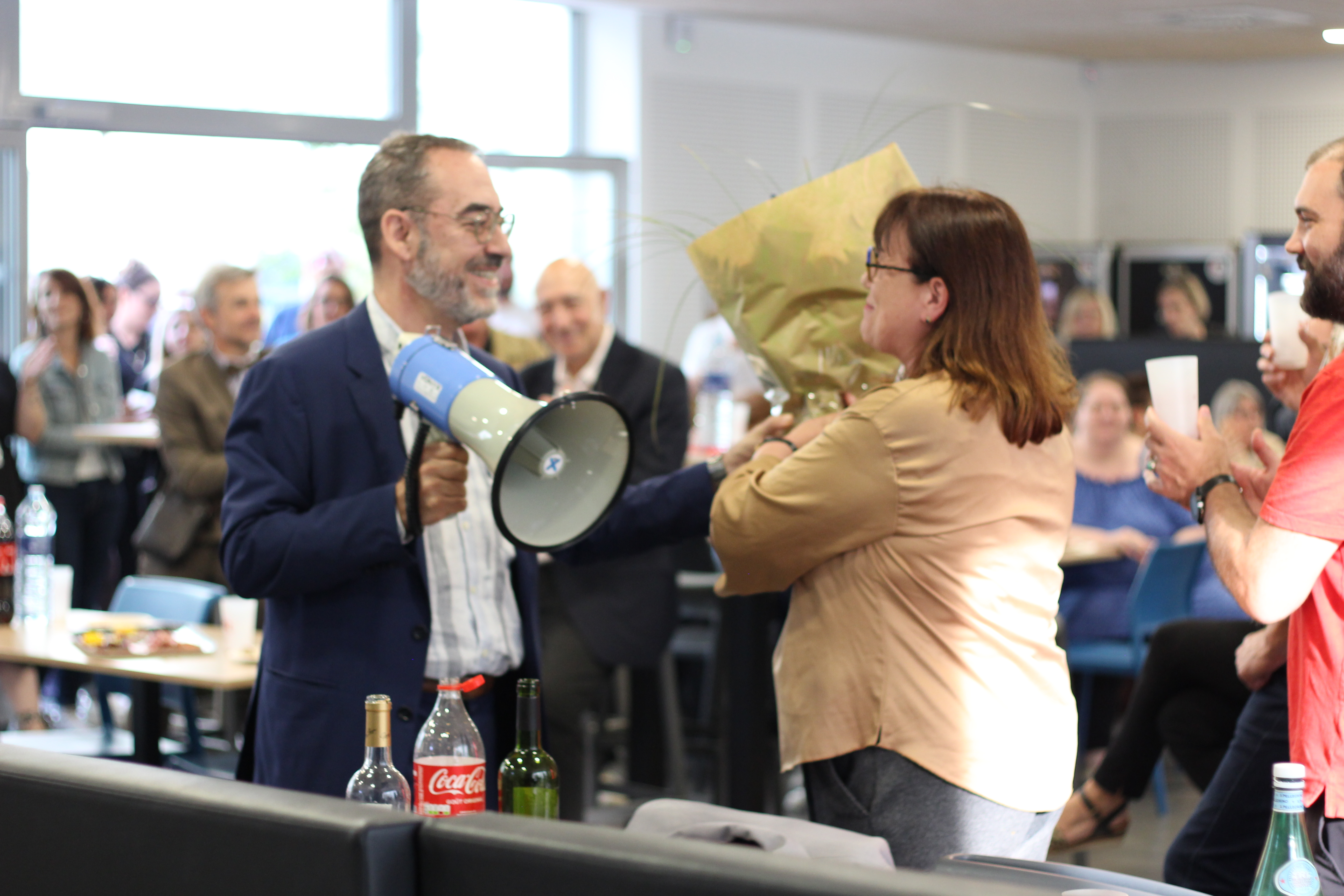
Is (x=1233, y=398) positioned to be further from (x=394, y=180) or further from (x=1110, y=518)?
(x=394, y=180)

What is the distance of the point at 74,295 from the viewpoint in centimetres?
625

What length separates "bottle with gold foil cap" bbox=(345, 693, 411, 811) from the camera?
1.54 m

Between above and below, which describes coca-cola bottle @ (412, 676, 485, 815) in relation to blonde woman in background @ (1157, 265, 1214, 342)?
below

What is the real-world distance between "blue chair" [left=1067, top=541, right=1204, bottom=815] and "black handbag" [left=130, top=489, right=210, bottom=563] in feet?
9.77

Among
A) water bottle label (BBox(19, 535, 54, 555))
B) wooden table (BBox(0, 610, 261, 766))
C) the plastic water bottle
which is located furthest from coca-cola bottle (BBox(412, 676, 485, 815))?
water bottle label (BBox(19, 535, 54, 555))

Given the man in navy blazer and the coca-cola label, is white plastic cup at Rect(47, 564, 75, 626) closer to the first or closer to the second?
the man in navy blazer

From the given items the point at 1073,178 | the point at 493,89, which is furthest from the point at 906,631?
the point at 1073,178

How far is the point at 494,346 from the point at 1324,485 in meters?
3.75

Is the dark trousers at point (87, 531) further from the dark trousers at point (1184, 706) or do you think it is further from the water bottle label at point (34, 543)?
the dark trousers at point (1184, 706)

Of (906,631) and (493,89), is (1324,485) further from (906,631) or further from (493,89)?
(493,89)

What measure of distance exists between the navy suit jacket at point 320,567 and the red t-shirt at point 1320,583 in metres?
1.18

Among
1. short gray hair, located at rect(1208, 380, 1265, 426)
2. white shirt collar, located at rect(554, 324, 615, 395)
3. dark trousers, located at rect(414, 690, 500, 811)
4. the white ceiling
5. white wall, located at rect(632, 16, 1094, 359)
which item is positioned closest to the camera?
dark trousers, located at rect(414, 690, 500, 811)

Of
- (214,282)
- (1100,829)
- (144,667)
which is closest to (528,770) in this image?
(144,667)

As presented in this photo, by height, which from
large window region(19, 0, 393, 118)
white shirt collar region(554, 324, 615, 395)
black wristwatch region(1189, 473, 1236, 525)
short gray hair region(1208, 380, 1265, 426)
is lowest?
black wristwatch region(1189, 473, 1236, 525)
